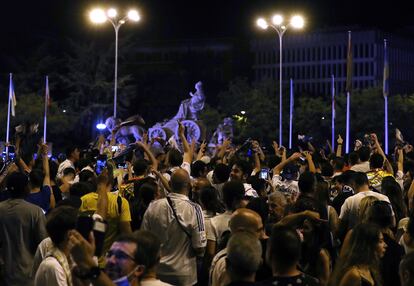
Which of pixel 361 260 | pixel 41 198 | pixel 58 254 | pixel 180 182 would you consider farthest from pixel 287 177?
pixel 58 254

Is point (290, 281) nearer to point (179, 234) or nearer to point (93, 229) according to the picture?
point (93, 229)

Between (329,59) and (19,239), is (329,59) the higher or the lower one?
the higher one

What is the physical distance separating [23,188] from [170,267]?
1686mm

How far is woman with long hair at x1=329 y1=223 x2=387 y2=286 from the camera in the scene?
5.68 meters

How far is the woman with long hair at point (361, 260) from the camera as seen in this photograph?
224 inches

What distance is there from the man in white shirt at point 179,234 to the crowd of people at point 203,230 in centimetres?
1

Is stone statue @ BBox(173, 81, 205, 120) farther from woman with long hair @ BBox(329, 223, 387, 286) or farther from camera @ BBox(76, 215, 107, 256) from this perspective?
camera @ BBox(76, 215, 107, 256)

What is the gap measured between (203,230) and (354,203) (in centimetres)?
208

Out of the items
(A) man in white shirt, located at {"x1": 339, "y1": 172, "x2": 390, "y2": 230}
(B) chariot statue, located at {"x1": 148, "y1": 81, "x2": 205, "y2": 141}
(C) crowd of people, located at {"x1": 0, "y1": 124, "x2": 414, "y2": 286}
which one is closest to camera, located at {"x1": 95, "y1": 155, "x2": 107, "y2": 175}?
(C) crowd of people, located at {"x1": 0, "y1": 124, "x2": 414, "y2": 286}

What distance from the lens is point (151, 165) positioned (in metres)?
10.9

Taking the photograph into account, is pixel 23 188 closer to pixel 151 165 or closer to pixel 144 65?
pixel 151 165

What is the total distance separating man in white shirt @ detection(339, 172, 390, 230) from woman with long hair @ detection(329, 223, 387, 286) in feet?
9.07

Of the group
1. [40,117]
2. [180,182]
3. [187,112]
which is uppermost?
[40,117]

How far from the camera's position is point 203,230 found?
7672 mm
